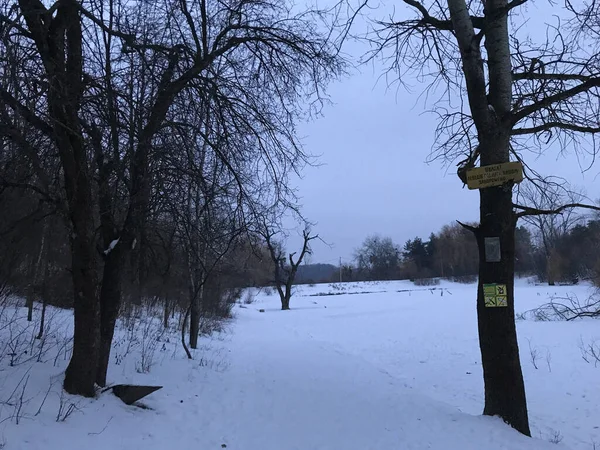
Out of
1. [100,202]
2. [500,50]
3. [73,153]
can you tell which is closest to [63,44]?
[73,153]

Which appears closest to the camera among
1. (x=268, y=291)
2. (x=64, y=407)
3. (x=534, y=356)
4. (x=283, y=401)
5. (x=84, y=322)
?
(x=64, y=407)

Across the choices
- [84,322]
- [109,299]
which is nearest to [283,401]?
[109,299]

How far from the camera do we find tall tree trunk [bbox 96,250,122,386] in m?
6.38

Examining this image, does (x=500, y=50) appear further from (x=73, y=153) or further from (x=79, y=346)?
(x=79, y=346)

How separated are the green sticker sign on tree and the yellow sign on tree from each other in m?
1.31

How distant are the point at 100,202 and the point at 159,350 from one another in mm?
4943

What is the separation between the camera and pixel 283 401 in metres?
7.57

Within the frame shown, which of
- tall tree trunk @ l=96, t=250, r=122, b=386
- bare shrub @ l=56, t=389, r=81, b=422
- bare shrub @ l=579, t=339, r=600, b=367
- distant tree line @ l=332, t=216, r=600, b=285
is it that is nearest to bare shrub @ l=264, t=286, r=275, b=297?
distant tree line @ l=332, t=216, r=600, b=285

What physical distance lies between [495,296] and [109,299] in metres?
5.14

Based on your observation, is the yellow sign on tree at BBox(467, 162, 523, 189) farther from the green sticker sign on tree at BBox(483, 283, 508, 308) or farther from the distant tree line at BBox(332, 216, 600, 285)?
the distant tree line at BBox(332, 216, 600, 285)

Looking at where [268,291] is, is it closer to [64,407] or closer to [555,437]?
Result: [555,437]

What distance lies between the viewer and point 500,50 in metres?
6.42

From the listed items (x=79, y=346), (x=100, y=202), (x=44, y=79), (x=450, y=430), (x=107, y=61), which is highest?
(x=107, y=61)

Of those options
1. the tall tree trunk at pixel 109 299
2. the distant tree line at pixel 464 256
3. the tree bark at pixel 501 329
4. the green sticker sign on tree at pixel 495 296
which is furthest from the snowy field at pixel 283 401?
the distant tree line at pixel 464 256
